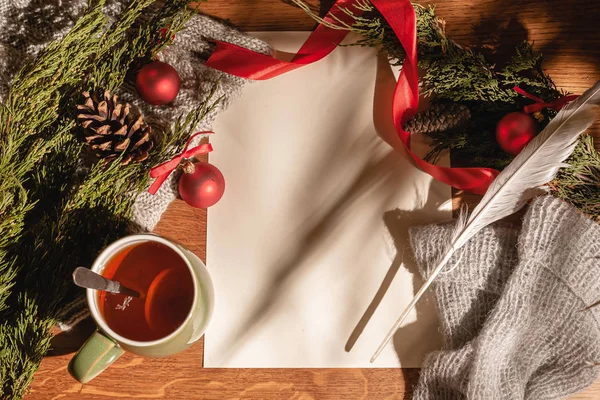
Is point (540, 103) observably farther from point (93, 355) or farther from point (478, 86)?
point (93, 355)

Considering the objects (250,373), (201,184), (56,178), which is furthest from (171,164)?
(250,373)

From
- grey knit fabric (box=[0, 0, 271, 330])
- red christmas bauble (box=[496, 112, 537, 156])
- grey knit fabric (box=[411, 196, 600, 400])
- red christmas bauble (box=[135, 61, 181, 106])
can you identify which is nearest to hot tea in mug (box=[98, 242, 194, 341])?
grey knit fabric (box=[0, 0, 271, 330])

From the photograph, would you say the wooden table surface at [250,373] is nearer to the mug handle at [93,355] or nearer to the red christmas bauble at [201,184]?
the red christmas bauble at [201,184]

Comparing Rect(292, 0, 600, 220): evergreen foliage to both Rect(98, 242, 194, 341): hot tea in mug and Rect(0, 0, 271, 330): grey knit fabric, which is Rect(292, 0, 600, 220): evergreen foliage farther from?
Rect(98, 242, 194, 341): hot tea in mug

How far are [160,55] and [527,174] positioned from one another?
0.54 m

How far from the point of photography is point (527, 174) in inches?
27.7

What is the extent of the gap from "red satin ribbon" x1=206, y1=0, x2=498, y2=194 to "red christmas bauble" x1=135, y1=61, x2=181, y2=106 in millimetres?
62

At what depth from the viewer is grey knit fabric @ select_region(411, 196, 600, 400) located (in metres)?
0.72

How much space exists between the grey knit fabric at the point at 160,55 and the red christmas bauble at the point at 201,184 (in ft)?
0.10

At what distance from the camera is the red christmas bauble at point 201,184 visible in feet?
2.44

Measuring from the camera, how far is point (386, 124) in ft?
2.66

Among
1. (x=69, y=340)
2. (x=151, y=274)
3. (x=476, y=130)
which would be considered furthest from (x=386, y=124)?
(x=69, y=340)

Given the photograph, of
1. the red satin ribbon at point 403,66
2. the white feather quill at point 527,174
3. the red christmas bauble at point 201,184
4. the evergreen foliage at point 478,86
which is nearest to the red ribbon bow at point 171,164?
the red christmas bauble at point 201,184

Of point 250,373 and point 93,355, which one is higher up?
point 93,355
